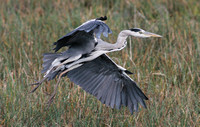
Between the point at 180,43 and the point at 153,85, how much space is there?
3.83ft

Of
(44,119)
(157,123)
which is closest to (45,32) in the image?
(44,119)

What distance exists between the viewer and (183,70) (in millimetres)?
5359

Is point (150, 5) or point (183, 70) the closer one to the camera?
point (183, 70)

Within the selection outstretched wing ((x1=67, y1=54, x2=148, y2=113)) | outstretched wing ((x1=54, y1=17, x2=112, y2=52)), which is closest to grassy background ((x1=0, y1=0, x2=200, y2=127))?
outstretched wing ((x1=67, y1=54, x2=148, y2=113))

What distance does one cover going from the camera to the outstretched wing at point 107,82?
177 inches

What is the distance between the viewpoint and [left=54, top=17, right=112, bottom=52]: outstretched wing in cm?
380

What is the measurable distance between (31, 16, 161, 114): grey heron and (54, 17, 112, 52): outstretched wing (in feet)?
0.04

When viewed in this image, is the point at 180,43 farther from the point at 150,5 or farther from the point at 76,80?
the point at 76,80

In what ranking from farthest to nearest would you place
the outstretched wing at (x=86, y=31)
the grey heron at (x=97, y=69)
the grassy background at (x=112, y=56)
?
the grey heron at (x=97, y=69) → the grassy background at (x=112, y=56) → the outstretched wing at (x=86, y=31)

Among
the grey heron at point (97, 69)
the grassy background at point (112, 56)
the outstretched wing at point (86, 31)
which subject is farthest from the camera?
the grey heron at point (97, 69)

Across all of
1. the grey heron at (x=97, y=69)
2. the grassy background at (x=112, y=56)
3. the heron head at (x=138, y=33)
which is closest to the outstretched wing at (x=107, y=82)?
the grey heron at (x=97, y=69)

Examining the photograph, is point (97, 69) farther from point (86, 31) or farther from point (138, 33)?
point (86, 31)

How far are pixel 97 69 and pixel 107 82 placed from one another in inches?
7.5

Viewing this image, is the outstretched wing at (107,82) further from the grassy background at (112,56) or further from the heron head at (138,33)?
the heron head at (138,33)
